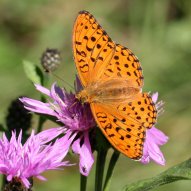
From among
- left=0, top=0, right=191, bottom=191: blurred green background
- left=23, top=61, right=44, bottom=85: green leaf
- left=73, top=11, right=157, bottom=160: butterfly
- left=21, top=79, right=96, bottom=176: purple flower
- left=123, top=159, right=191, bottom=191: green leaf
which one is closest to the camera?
left=123, top=159, right=191, bottom=191: green leaf

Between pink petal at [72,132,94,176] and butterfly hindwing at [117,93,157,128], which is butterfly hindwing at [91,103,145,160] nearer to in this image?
butterfly hindwing at [117,93,157,128]

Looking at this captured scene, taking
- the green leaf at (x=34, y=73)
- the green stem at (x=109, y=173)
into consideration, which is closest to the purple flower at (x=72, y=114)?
the green stem at (x=109, y=173)

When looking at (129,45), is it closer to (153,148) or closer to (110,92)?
(110,92)

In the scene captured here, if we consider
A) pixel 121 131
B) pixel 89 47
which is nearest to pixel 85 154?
pixel 121 131

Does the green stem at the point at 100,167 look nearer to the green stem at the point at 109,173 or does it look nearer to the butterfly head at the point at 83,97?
the green stem at the point at 109,173

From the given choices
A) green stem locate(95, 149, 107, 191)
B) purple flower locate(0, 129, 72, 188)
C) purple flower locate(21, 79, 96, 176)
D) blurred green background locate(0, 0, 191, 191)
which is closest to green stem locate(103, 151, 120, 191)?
green stem locate(95, 149, 107, 191)
